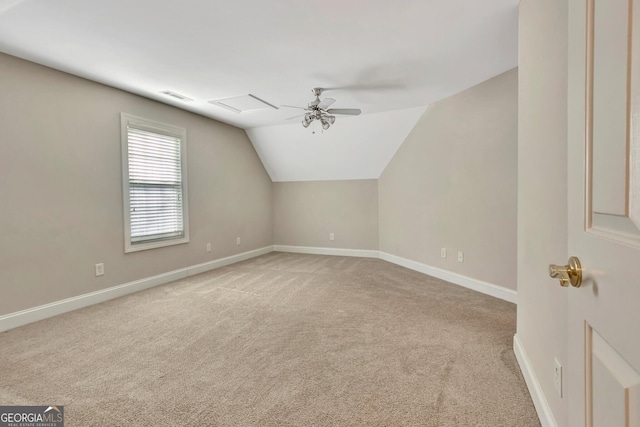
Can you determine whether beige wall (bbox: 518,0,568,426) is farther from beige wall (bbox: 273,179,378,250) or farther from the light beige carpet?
beige wall (bbox: 273,179,378,250)

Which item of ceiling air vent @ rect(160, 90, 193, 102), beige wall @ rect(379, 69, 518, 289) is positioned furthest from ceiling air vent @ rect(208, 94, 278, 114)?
beige wall @ rect(379, 69, 518, 289)

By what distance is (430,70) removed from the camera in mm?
3090

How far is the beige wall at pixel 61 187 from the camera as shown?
8.89ft

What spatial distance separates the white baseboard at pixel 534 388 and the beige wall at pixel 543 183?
4 cm

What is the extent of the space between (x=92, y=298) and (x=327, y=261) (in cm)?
334

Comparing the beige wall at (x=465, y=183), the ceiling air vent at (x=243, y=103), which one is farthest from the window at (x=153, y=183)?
the beige wall at (x=465, y=183)

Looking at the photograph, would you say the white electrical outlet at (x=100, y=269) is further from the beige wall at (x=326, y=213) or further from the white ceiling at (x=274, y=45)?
the beige wall at (x=326, y=213)

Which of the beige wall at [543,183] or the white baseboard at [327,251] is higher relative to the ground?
the beige wall at [543,183]

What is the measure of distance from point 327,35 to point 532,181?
1803 mm

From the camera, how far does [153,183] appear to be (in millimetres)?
3988

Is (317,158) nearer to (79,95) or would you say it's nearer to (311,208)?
(311,208)

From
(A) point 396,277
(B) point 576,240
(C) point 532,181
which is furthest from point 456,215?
(B) point 576,240

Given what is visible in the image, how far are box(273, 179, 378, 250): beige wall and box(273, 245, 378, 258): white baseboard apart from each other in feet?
0.23

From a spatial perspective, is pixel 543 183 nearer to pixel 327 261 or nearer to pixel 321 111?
pixel 321 111
